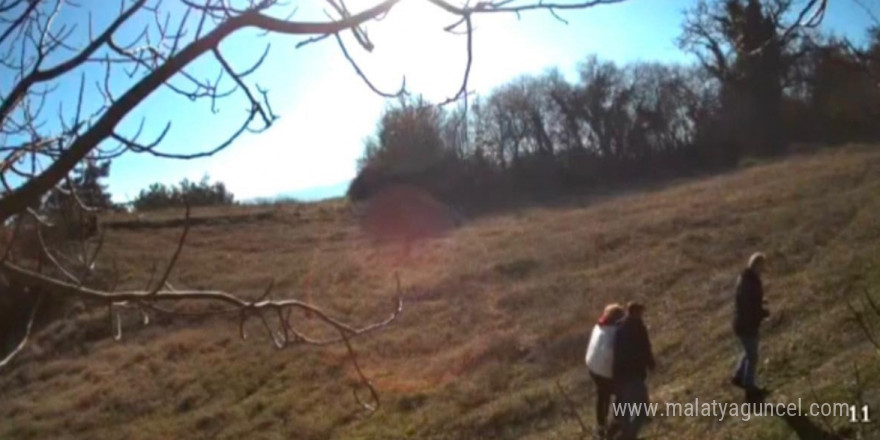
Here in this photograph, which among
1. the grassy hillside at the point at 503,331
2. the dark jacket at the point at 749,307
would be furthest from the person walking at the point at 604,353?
the dark jacket at the point at 749,307

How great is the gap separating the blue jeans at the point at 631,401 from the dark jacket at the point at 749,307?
143cm

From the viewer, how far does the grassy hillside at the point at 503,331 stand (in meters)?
12.1

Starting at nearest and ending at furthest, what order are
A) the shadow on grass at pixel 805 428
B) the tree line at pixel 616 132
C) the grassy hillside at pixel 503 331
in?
the shadow on grass at pixel 805 428 < the grassy hillside at pixel 503 331 < the tree line at pixel 616 132

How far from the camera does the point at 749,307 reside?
8.70 metres

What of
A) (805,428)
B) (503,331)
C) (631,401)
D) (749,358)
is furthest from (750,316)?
(503,331)

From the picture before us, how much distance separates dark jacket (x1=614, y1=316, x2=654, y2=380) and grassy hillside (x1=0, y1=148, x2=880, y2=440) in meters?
0.84

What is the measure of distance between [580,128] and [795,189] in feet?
66.0

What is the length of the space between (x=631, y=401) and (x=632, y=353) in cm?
43

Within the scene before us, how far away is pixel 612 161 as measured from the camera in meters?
43.3

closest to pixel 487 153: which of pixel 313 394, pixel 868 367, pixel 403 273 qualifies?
pixel 403 273

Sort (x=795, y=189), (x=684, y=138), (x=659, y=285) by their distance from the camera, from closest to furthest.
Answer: (x=659, y=285) → (x=795, y=189) → (x=684, y=138)

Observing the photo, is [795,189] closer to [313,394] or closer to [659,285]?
[659,285]

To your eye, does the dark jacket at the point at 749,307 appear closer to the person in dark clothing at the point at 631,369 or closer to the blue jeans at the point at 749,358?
the blue jeans at the point at 749,358

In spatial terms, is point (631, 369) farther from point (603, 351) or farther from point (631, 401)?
point (603, 351)
